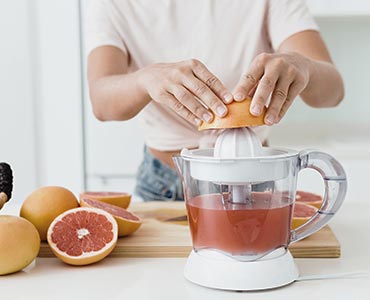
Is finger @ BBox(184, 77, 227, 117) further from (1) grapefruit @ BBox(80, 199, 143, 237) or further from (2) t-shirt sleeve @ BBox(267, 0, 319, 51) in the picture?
(2) t-shirt sleeve @ BBox(267, 0, 319, 51)

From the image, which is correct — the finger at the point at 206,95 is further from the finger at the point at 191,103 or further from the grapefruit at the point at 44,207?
the grapefruit at the point at 44,207

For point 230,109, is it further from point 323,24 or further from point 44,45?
point 323,24

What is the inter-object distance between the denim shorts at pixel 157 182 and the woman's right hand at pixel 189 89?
691 millimetres

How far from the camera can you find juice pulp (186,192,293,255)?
2.95ft

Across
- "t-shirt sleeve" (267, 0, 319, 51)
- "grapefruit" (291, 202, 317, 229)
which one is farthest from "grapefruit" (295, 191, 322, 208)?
"t-shirt sleeve" (267, 0, 319, 51)

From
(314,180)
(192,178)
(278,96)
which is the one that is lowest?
(314,180)

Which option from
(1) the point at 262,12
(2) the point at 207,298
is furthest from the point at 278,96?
(1) the point at 262,12

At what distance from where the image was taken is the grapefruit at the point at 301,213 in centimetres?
108

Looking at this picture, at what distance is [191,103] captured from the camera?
989mm

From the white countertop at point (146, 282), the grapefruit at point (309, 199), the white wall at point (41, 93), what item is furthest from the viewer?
the white wall at point (41, 93)

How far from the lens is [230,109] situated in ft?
3.01

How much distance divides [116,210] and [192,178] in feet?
0.86

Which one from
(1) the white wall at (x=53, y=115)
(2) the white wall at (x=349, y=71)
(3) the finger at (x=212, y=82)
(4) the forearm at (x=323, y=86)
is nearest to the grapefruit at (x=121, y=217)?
(3) the finger at (x=212, y=82)

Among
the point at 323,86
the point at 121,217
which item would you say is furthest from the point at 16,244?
the point at 323,86
